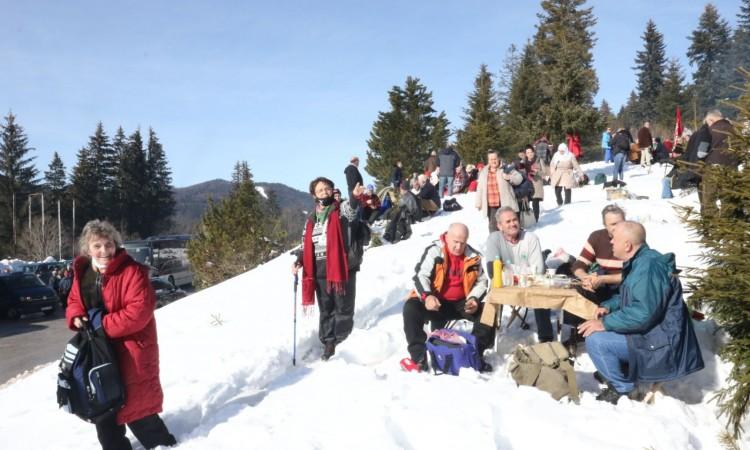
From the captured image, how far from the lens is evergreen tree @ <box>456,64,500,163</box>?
28.5m

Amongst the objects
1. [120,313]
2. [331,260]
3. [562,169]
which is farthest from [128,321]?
[562,169]

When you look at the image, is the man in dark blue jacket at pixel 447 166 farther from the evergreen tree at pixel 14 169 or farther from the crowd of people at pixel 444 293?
the evergreen tree at pixel 14 169

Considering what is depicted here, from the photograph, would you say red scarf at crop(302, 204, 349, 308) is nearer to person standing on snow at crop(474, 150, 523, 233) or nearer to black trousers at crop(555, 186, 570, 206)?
person standing on snow at crop(474, 150, 523, 233)

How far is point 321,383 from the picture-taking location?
4387mm

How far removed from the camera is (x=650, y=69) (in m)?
61.0

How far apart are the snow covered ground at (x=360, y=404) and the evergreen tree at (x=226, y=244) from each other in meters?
11.5

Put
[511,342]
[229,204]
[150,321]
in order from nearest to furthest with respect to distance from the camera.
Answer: [150,321], [511,342], [229,204]

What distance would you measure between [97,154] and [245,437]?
6933 cm

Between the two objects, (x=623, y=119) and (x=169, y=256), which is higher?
(x=623, y=119)

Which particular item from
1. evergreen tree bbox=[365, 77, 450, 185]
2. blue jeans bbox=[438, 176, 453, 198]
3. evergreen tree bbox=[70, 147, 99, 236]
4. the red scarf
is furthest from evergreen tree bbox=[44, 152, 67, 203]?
the red scarf

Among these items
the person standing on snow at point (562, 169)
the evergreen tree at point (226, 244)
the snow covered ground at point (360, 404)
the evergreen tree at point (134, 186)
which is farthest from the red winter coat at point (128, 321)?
the evergreen tree at point (134, 186)

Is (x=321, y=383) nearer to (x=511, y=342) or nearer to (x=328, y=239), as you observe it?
(x=328, y=239)

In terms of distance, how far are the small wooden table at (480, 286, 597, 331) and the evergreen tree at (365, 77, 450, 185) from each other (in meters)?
31.2

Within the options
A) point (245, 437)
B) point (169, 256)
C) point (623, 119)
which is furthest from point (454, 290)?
point (623, 119)
